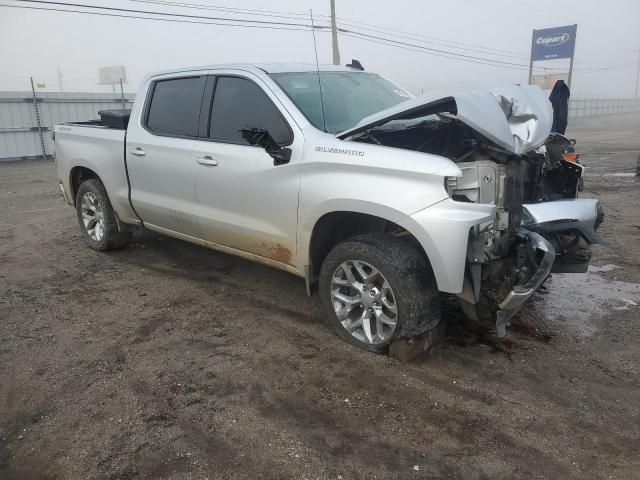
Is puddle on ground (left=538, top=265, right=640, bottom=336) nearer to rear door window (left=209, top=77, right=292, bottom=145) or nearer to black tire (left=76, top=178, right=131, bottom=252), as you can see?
rear door window (left=209, top=77, right=292, bottom=145)

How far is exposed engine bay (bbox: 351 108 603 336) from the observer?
3148 mm

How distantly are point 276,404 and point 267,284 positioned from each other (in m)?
2.03

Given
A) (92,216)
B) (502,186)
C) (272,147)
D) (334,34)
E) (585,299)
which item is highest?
(334,34)

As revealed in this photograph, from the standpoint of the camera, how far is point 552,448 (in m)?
2.65

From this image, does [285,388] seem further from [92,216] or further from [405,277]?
[92,216]

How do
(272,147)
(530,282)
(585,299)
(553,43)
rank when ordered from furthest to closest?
1. (553,43)
2. (585,299)
3. (272,147)
4. (530,282)

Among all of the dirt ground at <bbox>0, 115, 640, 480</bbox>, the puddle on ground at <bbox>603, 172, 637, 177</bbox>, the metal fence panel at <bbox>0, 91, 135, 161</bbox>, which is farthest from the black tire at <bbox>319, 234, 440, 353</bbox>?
the metal fence panel at <bbox>0, 91, 135, 161</bbox>

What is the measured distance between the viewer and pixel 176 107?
482 centimetres

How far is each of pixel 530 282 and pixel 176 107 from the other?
11.3 ft

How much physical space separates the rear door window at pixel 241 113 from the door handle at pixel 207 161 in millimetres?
166

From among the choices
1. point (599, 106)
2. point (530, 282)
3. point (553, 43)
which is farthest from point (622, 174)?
point (599, 106)

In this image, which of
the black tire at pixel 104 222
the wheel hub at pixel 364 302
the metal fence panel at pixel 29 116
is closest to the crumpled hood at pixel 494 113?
the wheel hub at pixel 364 302

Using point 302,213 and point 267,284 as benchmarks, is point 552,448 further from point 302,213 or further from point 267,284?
point 267,284

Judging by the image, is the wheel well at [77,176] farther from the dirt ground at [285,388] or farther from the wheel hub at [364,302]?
the wheel hub at [364,302]
